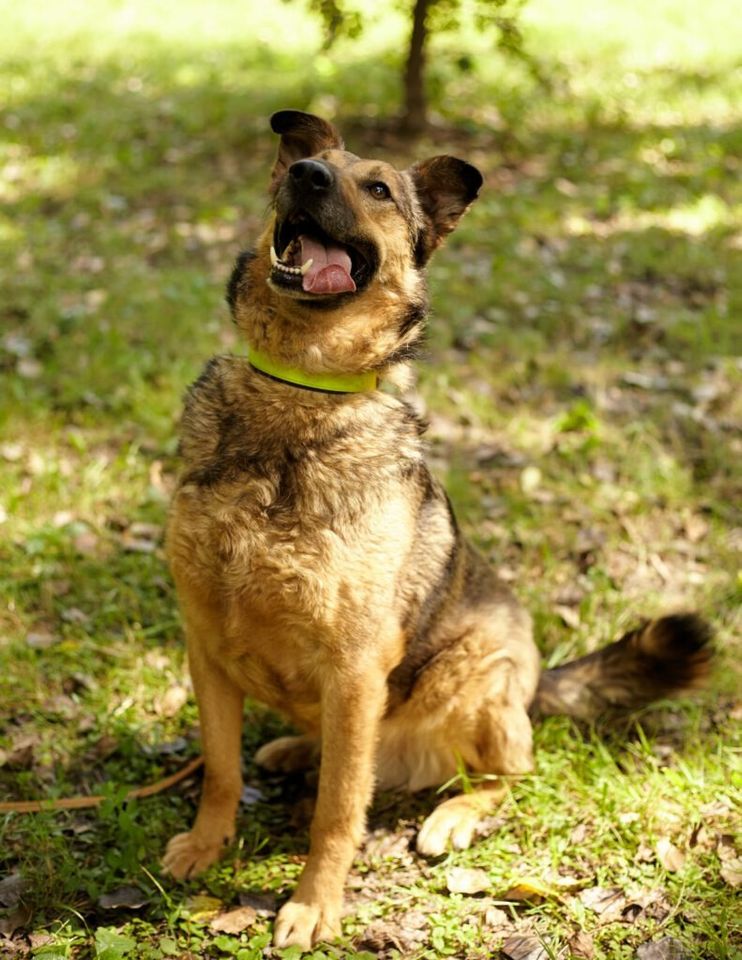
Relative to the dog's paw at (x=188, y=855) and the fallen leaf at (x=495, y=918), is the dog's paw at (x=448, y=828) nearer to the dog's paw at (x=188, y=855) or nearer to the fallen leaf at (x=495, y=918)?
the fallen leaf at (x=495, y=918)

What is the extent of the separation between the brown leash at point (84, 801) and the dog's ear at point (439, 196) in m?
2.10

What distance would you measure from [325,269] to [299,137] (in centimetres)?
72

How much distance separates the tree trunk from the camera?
8.89 m

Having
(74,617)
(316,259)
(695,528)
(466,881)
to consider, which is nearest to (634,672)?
(466,881)

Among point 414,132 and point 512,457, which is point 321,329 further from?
point 414,132

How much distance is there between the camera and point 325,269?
9.89 feet

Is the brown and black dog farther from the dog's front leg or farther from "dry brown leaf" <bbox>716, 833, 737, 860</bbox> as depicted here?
"dry brown leaf" <bbox>716, 833, 737, 860</bbox>

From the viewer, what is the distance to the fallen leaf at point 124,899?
312 cm

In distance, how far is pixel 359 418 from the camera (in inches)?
125

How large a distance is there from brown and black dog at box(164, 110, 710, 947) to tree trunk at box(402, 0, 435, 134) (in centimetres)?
611

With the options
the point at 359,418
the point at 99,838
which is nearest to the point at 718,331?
the point at 359,418

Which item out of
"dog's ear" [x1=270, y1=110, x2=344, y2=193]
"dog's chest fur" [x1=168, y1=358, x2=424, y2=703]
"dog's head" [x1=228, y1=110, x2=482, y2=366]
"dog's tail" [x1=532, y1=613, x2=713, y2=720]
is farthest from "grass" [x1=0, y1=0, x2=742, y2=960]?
"dog's ear" [x1=270, y1=110, x2=344, y2=193]

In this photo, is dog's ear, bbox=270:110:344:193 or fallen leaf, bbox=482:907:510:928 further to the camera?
dog's ear, bbox=270:110:344:193

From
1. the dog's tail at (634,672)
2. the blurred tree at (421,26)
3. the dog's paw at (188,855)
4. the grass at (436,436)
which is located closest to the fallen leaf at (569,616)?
the grass at (436,436)
